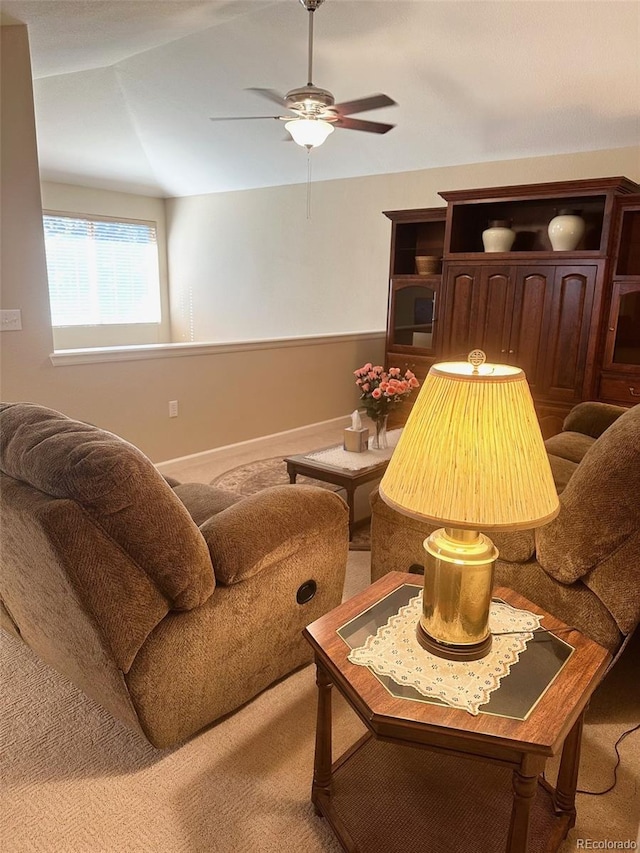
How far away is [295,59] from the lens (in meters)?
4.32

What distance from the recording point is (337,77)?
170 inches

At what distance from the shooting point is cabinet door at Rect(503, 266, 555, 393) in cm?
429

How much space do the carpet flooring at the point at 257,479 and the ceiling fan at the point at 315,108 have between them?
6.69 feet

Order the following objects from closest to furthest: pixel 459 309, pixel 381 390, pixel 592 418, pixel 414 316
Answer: pixel 381 390
pixel 592 418
pixel 459 309
pixel 414 316

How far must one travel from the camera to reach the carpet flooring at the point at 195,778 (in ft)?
4.77

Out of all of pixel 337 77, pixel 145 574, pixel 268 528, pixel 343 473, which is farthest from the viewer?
pixel 337 77

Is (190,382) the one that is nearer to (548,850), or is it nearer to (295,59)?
(295,59)

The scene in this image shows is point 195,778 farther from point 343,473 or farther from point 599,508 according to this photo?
point 343,473

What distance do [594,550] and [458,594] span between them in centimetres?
68

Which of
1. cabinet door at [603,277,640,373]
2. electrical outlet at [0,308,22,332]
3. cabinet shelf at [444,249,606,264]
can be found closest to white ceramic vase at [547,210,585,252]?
cabinet shelf at [444,249,606,264]

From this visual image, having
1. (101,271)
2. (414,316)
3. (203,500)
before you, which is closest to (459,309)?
(414,316)

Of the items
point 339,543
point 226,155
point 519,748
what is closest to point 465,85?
point 226,155

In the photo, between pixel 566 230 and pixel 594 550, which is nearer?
pixel 594 550

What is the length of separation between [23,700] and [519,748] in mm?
1639
